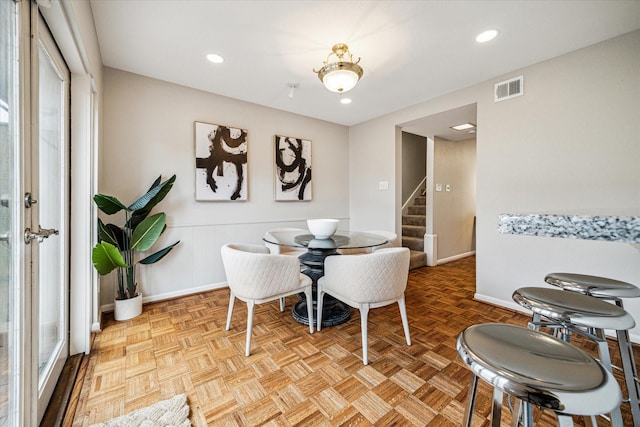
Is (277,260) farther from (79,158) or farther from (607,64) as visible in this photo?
(607,64)

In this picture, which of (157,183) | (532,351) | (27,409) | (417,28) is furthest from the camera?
(157,183)

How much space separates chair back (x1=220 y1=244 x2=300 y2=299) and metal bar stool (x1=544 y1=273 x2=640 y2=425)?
1.55m

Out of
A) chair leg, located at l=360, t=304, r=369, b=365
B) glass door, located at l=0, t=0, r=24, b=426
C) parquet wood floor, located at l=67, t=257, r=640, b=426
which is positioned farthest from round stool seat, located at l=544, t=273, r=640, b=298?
Answer: glass door, located at l=0, t=0, r=24, b=426

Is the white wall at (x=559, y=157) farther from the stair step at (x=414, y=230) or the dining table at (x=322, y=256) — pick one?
the stair step at (x=414, y=230)

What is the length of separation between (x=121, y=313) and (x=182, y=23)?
95.2 inches

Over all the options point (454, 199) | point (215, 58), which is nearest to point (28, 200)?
point (215, 58)

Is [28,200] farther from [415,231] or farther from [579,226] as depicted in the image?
[415,231]

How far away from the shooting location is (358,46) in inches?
82.4

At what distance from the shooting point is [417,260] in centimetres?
404

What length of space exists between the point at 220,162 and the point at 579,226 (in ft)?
10.1

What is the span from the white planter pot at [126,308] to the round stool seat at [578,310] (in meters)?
2.87

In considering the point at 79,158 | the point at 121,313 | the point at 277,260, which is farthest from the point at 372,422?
the point at 79,158

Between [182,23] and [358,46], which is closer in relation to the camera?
[182,23]

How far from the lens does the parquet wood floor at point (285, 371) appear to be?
4.23ft
